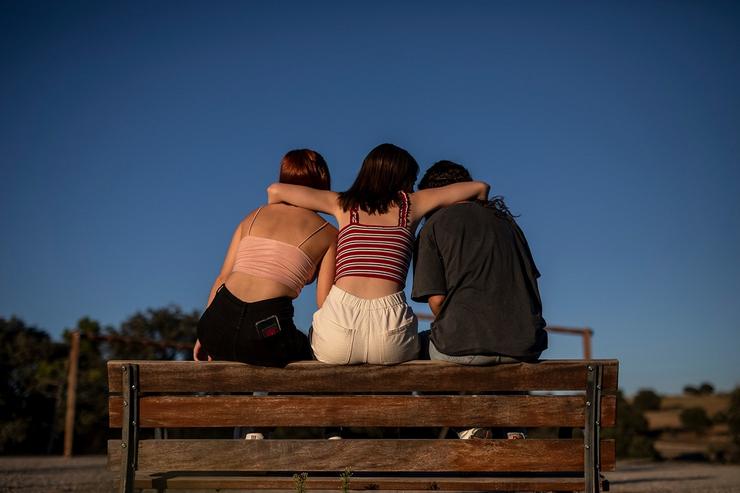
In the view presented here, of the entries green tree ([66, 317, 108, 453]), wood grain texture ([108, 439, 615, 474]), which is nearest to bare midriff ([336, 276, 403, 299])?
wood grain texture ([108, 439, 615, 474])

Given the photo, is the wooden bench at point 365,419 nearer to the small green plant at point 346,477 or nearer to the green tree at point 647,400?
the small green plant at point 346,477

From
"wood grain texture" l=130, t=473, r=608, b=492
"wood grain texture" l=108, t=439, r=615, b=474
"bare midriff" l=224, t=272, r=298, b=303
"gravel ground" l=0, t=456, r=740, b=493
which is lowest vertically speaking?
"gravel ground" l=0, t=456, r=740, b=493

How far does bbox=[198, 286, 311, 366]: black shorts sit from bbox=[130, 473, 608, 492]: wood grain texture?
560 mm

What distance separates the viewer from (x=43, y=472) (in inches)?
385

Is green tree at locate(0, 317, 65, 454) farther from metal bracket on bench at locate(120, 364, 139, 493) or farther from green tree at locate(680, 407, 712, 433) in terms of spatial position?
green tree at locate(680, 407, 712, 433)

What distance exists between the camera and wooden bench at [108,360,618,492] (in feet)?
11.7

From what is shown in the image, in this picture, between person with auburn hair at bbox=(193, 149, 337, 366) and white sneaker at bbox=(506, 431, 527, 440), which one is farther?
person with auburn hair at bbox=(193, 149, 337, 366)

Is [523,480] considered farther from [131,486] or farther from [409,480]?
[131,486]

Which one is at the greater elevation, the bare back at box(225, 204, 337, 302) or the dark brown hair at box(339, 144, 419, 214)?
the dark brown hair at box(339, 144, 419, 214)

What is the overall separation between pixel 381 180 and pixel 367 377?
1.24m

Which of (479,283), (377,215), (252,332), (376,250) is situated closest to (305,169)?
(377,215)

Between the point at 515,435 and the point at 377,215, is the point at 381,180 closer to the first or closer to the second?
the point at 377,215

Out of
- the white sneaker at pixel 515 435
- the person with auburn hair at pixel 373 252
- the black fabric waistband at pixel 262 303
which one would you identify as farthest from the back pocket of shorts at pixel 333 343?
the white sneaker at pixel 515 435

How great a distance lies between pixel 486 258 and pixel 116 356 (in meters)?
13.2
